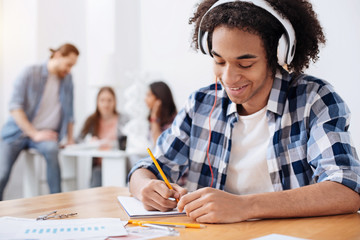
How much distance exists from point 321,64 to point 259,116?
1.53m

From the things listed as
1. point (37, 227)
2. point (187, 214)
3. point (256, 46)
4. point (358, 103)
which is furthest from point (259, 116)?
point (358, 103)

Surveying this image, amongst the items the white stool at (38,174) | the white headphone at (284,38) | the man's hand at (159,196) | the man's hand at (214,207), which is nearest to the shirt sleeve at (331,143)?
the white headphone at (284,38)

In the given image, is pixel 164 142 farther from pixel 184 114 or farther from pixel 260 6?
pixel 260 6

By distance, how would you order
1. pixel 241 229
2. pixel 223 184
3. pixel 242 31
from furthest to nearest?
pixel 223 184 < pixel 242 31 < pixel 241 229

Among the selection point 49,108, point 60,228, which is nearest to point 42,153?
point 49,108

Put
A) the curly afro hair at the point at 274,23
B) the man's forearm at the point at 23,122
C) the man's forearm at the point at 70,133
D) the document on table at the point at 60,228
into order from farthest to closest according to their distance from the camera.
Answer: the man's forearm at the point at 70,133 → the man's forearm at the point at 23,122 → the curly afro hair at the point at 274,23 → the document on table at the point at 60,228

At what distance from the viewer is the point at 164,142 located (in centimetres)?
128

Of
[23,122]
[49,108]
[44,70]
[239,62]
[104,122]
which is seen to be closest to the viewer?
[239,62]

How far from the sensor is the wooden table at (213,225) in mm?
700

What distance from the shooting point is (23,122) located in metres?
3.45

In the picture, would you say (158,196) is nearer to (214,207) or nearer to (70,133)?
(214,207)

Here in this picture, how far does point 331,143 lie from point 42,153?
3024 mm

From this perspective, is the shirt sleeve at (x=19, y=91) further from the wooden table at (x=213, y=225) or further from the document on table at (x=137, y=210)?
the document on table at (x=137, y=210)

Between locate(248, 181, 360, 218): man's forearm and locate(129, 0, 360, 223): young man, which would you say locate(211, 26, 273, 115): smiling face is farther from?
locate(248, 181, 360, 218): man's forearm
